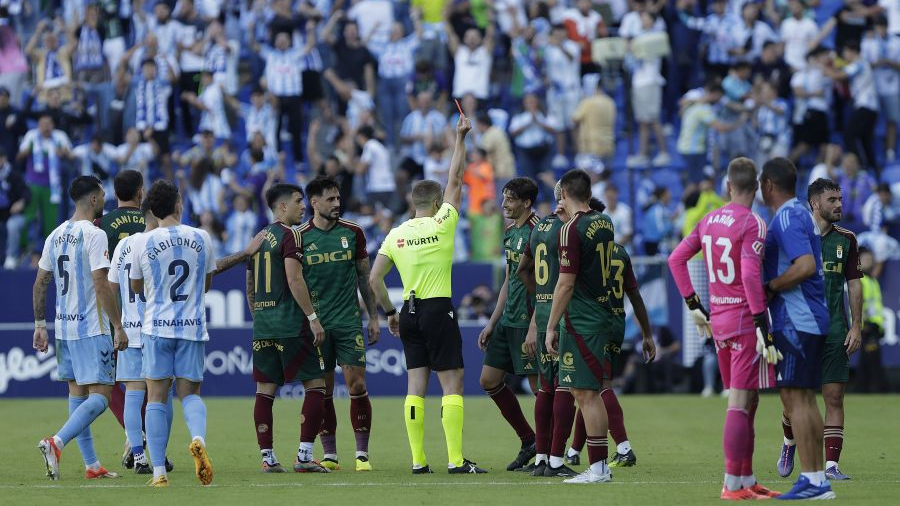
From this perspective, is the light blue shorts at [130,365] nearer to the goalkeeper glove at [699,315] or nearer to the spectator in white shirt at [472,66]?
the goalkeeper glove at [699,315]

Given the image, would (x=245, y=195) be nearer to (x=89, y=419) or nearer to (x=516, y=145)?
(x=516, y=145)

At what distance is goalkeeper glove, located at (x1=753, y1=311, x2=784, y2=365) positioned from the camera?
942cm

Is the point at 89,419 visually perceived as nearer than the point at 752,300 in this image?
No

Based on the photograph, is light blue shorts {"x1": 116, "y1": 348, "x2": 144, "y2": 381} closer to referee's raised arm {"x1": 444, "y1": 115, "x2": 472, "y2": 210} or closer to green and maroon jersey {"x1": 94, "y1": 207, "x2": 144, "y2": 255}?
green and maroon jersey {"x1": 94, "y1": 207, "x2": 144, "y2": 255}

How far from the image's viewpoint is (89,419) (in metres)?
11.4

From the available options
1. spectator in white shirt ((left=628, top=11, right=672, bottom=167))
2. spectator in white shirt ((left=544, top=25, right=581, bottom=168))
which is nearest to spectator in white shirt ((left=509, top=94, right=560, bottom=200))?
spectator in white shirt ((left=544, top=25, right=581, bottom=168))

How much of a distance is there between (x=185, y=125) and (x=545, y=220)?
16.8m

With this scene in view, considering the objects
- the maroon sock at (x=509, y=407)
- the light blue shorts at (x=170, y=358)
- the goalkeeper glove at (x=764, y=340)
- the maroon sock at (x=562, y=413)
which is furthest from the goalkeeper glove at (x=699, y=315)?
the light blue shorts at (x=170, y=358)

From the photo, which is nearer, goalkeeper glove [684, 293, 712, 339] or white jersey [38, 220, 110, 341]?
goalkeeper glove [684, 293, 712, 339]

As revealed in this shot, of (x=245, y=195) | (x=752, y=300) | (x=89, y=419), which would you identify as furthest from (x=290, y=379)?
(x=245, y=195)

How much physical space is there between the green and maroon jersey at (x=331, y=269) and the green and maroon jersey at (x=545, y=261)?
165cm

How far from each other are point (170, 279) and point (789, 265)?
475cm

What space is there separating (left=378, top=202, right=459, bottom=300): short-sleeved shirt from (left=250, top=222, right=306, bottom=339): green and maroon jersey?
91 centimetres

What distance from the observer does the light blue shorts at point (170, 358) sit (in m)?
11.0
